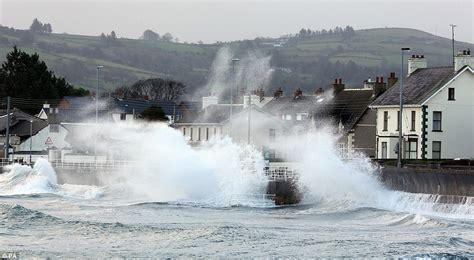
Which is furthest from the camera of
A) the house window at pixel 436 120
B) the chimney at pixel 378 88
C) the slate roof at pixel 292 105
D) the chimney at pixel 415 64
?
the slate roof at pixel 292 105

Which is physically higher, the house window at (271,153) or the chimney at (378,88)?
the chimney at (378,88)

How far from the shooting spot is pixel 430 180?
51594mm

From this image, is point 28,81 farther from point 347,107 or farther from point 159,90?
point 347,107

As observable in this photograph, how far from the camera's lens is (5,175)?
8275 centimetres

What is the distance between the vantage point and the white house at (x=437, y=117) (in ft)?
226

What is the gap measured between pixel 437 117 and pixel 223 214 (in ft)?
63.6

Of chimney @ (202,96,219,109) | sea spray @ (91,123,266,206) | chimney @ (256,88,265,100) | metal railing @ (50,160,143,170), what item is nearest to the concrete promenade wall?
sea spray @ (91,123,266,206)

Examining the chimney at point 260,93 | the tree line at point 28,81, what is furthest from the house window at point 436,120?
the tree line at point 28,81

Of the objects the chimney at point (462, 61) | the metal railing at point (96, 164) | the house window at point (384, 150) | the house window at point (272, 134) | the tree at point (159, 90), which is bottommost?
the metal railing at point (96, 164)

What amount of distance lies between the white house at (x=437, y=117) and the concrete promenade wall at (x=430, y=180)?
11.8 m

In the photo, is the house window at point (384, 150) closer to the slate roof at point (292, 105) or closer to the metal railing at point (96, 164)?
the metal railing at point (96, 164)

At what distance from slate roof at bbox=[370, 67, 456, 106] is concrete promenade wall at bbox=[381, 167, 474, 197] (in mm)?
13075

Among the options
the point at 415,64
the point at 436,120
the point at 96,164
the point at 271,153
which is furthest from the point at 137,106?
the point at 436,120

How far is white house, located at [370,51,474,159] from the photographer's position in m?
68.8
